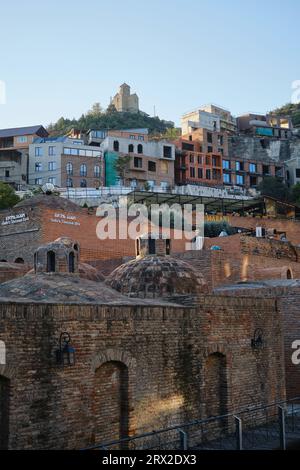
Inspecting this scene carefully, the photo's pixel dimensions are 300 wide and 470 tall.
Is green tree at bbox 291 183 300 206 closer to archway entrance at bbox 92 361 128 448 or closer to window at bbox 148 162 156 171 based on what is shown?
window at bbox 148 162 156 171

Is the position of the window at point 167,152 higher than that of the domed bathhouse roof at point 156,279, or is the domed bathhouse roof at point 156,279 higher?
the window at point 167,152

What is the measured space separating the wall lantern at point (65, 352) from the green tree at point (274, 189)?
2400 inches

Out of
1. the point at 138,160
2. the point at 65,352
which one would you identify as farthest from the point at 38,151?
the point at 65,352

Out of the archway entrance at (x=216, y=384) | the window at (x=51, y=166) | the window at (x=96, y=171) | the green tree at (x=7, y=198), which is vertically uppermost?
the window at (x=51, y=166)

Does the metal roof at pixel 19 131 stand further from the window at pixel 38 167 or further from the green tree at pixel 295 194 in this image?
the green tree at pixel 295 194

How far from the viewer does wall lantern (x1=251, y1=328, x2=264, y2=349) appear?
59.5 feet

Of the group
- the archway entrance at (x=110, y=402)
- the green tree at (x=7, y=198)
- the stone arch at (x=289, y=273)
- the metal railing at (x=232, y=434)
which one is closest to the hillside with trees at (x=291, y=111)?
the green tree at (x=7, y=198)

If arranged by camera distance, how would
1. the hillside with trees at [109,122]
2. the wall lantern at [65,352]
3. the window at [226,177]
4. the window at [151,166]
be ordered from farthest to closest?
the hillside with trees at [109,122] → the window at [226,177] → the window at [151,166] → the wall lantern at [65,352]

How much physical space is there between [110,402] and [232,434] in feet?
15.4

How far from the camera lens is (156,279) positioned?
62.6ft

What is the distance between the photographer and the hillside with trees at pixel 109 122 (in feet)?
315

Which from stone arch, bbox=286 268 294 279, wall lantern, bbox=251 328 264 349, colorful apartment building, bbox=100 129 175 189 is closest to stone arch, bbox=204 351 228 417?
wall lantern, bbox=251 328 264 349
